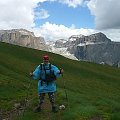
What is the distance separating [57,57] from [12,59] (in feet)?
83.4

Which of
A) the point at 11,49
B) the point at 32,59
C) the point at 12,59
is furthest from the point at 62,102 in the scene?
the point at 11,49

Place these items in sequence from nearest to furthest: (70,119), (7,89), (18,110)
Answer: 1. (70,119)
2. (18,110)
3. (7,89)

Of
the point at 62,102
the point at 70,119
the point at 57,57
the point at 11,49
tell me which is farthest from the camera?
the point at 57,57

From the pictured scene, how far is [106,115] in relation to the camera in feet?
76.3

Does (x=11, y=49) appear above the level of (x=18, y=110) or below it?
above

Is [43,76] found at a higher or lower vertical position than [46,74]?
lower

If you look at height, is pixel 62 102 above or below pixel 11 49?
below

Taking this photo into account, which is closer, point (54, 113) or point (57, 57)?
point (54, 113)

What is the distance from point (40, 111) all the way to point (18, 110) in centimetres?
219

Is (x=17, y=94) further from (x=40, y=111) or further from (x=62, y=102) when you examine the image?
(x=40, y=111)

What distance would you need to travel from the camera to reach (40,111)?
80.6 feet

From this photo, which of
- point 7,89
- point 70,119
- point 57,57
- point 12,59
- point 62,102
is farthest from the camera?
point 57,57

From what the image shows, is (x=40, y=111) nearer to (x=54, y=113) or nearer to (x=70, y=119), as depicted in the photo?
(x=54, y=113)

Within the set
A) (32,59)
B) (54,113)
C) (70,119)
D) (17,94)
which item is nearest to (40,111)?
(54,113)
